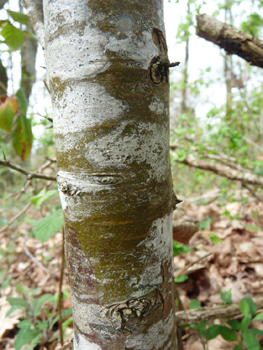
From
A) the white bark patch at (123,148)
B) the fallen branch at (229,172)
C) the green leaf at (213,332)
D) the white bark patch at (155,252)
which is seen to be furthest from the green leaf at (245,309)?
the fallen branch at (229,172)

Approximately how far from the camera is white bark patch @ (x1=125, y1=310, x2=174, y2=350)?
2.10ft

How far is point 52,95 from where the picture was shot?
0.64 meters

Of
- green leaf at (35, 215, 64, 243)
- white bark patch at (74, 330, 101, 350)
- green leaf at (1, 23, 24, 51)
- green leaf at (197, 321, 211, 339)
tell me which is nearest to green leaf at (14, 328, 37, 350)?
green leaf at (35, 215, 64, 243)

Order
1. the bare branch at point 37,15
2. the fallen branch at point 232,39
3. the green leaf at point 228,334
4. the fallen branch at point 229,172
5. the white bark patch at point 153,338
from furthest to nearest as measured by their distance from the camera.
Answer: the fallen branch at point 229,172
the fallen branch at point 232,39
the green leaf at point 228,334
the bare branch at point 37,15
the white bark patch at point 153,338

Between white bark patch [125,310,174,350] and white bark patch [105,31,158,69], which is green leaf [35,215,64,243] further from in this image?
white bark patch [105,31,158,69]

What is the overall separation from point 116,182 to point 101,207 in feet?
0.27

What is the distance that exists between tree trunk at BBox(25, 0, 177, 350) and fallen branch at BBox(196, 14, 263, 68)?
945mm

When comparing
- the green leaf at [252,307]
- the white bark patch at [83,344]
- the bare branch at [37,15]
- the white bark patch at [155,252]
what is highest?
the bare branch at [37,15]

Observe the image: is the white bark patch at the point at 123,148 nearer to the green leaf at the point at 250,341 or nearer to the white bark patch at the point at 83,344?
the white bark patch at the point at 83,344

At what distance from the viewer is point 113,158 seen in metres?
0.57

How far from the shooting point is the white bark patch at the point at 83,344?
664 millimetres

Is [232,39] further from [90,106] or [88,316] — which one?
[88,316]

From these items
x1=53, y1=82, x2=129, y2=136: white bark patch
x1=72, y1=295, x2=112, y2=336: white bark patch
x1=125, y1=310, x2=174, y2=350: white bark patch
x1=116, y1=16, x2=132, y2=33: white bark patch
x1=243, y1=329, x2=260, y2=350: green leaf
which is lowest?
x1=243, y1=329, x2=260, y2=350: green leaf

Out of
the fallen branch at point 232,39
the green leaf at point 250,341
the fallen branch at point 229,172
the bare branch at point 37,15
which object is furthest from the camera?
the fallen branch at point 229,172
